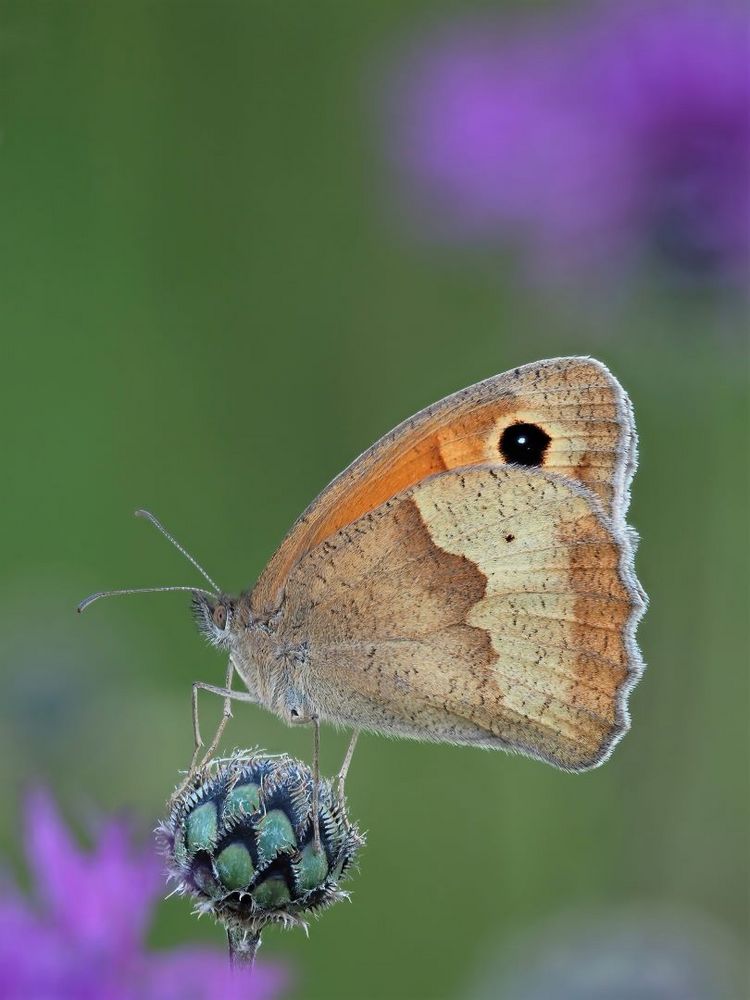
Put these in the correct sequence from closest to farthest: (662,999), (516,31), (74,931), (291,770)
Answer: (74,931)
(291,770)
(662,999)
(516,31)

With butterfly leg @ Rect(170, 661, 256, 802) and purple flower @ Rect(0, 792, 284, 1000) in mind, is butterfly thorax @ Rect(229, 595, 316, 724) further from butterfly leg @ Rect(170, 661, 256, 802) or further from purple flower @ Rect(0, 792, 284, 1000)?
purple flower @ Rect(0, 792, 284, 1000)

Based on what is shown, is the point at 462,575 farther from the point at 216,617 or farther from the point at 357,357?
the point at 357,357

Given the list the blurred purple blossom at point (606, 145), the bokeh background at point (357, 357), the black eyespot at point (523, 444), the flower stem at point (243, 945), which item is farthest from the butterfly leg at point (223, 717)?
the blurred purple blossom at point (606, 145)

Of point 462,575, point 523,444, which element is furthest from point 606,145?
point 462,575

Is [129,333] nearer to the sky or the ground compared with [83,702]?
nearer to the sky

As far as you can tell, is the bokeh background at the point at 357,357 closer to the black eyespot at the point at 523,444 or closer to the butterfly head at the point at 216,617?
the butterfly head at the point at 216,617

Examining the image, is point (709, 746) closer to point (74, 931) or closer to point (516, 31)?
point (516, 31)

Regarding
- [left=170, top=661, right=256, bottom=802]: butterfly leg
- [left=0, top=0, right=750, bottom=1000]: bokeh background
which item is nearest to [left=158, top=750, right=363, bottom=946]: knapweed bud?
[left=170, top=661, right=256, bottom=802]: butterfly leg

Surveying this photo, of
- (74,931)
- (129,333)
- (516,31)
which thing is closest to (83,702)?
(129,333)
